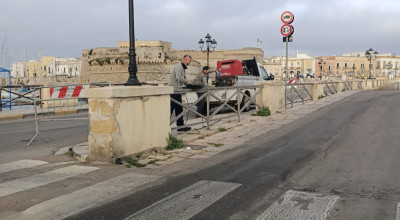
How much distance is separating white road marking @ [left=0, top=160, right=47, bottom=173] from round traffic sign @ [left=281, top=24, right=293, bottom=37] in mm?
10839

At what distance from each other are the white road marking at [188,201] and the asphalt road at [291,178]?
3 centimetres

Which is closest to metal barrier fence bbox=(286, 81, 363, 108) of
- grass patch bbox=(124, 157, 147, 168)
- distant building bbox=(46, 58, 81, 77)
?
grass patch bbox=(124, 157, 147, 168)

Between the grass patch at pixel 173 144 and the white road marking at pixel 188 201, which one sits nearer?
the white road marking at pixel 188 201

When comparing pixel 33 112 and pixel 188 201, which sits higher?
pixel 188 201

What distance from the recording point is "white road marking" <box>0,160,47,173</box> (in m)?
6.12

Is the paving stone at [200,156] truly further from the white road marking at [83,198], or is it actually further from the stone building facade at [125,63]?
the stone building facade at [125,63]

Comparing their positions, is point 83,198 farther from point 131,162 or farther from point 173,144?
point 173,144

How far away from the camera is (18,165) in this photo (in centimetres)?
635

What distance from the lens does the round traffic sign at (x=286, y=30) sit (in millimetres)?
14500

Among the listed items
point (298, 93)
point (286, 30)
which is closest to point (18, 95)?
point (286, 30)

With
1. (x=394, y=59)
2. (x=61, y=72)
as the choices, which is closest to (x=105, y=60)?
(x=61, y=72)

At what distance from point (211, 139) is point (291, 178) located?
3708 millimetres

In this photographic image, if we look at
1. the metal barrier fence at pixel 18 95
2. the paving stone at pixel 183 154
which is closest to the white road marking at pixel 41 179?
the paving stone at pixel 183 154

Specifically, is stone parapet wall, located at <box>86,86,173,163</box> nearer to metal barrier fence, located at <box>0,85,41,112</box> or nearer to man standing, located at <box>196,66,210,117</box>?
man standing, located at <box>196,66,210,117</box>
